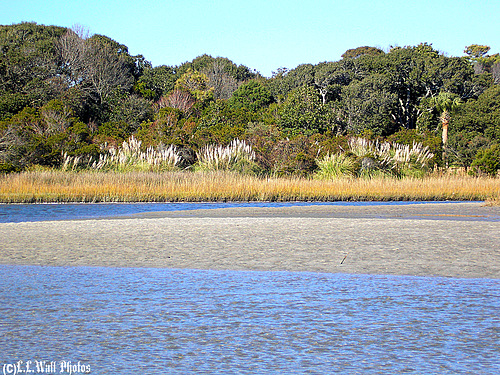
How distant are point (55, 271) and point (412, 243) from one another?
15.2 ft

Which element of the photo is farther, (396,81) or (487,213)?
(396,81)

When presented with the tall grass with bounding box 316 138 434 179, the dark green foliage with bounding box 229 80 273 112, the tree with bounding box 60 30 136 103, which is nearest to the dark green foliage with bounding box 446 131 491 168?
the tall grass with bounding box 316 138 434 179

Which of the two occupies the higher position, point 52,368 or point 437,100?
point 437,100

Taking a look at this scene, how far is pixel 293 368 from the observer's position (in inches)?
133

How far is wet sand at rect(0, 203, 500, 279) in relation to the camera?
6.86m

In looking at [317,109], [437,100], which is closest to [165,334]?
[317,109]

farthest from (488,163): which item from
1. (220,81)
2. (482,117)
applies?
(220,81)

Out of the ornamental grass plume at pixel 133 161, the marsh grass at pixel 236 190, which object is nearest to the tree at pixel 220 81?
the ornamental grass plume at pixel 133 161

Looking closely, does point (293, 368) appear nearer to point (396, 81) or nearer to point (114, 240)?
point (114, 240)

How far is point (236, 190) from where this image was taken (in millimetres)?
19594

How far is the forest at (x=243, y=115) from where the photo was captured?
2414cm

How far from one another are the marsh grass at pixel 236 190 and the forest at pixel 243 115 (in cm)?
278

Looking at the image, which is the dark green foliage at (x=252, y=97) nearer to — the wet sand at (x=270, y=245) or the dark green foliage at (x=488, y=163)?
the dark green foliage at (x=488, y=163)

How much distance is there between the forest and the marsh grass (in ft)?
9.12
